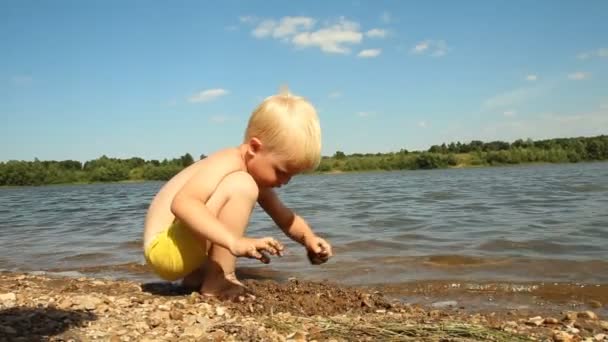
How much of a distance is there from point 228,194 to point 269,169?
0.84 ft

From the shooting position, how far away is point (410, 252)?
5305mm

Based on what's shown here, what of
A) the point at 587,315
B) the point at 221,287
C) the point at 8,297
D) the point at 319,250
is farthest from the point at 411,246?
the point at 8,297

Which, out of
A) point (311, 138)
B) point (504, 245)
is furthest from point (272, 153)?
point (504, 245)

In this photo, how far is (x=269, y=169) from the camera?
113 inches

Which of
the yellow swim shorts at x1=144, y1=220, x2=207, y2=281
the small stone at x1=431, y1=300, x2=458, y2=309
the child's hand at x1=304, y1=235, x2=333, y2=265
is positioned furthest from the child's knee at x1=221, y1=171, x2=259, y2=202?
the small stone at x1=431, y1=300, x2=458, y2=309

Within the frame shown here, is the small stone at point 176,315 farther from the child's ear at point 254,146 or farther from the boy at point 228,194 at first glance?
the child's ear at point 254,146

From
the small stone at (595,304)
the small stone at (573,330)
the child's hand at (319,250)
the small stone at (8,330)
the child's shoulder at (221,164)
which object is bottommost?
the small stone at (595,304)

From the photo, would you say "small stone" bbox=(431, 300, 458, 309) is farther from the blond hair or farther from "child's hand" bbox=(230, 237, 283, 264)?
"child's hand" bbox=(230, 237, 283, 264)

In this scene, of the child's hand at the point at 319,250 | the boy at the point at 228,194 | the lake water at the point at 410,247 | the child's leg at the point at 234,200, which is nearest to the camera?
the boy at the point at 228,194

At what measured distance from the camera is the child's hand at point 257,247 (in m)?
2.40

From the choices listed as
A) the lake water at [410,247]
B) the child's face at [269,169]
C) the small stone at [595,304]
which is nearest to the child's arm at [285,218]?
the child's face at [269,169]

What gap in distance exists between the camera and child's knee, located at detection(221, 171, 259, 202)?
2807 millimetres

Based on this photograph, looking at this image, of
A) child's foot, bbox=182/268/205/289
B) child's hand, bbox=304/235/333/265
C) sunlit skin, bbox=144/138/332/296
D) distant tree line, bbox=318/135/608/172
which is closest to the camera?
Result: sunlit skin, bbox=144/138/332/296

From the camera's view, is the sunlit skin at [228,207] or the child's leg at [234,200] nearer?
the sunlit skin at [228,207]
